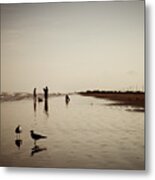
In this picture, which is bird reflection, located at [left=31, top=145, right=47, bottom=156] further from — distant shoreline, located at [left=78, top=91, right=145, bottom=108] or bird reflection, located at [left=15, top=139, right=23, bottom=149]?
distant shoreline, located at [left=78, top=91, right=145, bottom=108]

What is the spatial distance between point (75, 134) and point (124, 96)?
26cm

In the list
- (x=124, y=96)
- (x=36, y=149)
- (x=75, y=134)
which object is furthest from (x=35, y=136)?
(x=124, y=96)

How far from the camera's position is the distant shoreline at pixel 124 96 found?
1.91 metres

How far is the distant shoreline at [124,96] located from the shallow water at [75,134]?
23mm

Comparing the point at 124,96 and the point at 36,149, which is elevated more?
the point at 124,96

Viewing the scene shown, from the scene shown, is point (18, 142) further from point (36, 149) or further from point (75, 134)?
point (75, 134)

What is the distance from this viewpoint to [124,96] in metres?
1.93

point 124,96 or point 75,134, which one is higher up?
point 124,96

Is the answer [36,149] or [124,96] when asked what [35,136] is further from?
[124,96]

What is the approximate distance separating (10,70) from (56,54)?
216 millimetres

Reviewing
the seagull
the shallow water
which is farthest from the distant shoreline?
the seagull

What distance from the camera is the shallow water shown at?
75.7 inches

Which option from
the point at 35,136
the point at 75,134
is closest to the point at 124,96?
the point at 75,134

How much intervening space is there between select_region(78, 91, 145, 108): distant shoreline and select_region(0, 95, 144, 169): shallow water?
0.02 meters
